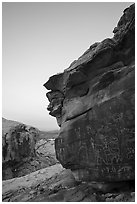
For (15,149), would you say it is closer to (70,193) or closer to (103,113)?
(70,193)

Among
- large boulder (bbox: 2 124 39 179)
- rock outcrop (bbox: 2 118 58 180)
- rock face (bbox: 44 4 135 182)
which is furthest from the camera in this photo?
rock outcrop (bbox: 2 118 58 180)

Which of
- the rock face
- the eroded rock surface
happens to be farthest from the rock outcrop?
the rock face

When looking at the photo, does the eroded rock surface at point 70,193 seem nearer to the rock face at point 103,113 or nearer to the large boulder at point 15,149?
the rock face at point 103,113

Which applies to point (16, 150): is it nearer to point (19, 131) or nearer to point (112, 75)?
point (19, 131)

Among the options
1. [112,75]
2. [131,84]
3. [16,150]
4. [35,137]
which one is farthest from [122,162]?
[35,137]

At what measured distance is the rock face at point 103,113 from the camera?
1241 centimetres

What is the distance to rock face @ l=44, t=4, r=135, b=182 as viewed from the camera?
40.7 feet

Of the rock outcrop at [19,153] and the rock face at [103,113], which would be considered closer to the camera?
the rock face at [103,113]

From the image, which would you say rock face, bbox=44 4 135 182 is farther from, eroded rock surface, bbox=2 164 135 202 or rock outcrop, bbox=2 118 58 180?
rock outcrop, bbox=2 118 58 180

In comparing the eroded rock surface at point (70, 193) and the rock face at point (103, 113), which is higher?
the rock face at point (103, 113)

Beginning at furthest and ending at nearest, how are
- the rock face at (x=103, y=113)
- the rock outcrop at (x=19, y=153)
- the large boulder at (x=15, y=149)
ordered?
the rock outcrop at (x=19, y=153)
the large boulder at (x=15, y=149)
the rock face at (x=103, y=113)

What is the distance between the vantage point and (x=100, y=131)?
44.1 ft

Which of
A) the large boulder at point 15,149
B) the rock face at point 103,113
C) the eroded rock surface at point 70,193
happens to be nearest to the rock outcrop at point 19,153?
the large boulder at point 15,149

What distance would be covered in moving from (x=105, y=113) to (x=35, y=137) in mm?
36754
